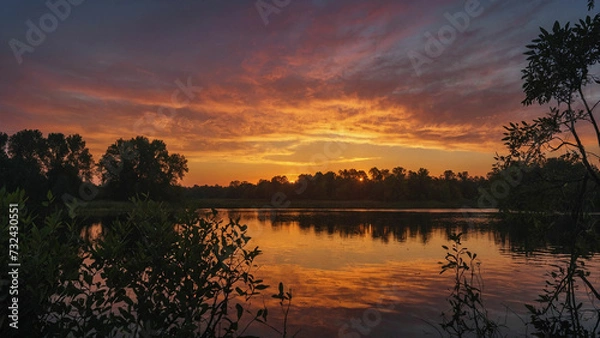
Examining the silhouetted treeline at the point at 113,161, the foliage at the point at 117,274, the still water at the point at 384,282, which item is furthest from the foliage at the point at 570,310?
the silhouetted treeline at the point at 113,161

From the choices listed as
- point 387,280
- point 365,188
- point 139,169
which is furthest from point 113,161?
point 387,280

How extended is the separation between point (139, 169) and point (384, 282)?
108 metres

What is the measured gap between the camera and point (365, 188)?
17362cm

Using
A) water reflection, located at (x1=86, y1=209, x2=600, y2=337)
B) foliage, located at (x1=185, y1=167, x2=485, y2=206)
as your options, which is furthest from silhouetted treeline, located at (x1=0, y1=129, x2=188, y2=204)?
water reflection, located at (x1=86, y1=209, x2=600, y2=337)

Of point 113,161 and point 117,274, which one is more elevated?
point 113,161

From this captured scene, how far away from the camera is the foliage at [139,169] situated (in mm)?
113075

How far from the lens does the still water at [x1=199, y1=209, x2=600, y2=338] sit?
13555mm

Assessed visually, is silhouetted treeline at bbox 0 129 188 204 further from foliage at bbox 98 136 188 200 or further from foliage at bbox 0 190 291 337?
foliage at bbox 0 190 291 337

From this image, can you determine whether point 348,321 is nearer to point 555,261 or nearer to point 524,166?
point 524,166

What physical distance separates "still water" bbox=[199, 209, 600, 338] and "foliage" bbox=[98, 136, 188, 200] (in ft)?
283

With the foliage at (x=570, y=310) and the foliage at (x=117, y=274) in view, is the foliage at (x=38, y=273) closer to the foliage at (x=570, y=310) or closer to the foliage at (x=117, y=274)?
the foliage at (x=117, y=274)

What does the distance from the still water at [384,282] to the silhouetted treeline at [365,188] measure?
125 metres

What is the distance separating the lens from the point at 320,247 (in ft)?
111

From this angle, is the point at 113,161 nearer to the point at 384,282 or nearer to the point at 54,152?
the point at 54,152
